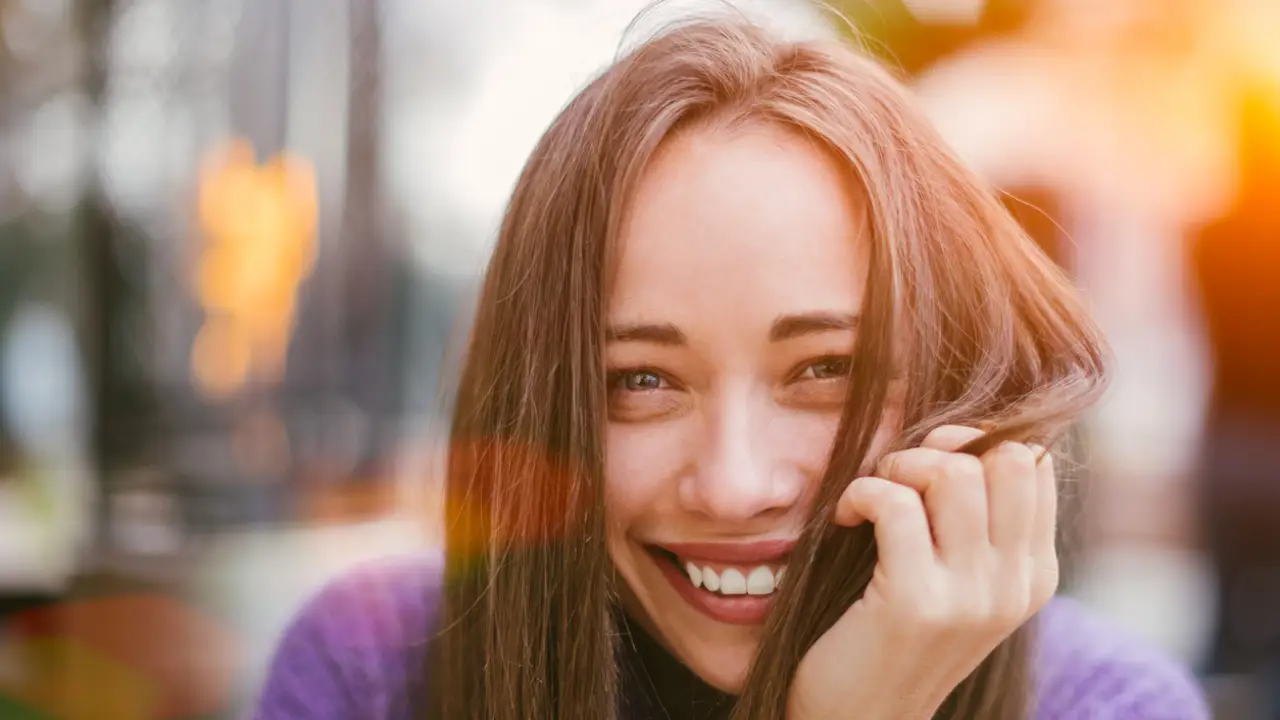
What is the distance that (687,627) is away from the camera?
2.15 feet

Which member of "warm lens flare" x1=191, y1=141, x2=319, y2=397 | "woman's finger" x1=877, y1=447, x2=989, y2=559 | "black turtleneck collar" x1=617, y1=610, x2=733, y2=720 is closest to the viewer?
"woman's finger" x1=877, y1=447, x2=989, y2=559

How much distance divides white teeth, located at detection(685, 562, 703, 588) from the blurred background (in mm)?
261

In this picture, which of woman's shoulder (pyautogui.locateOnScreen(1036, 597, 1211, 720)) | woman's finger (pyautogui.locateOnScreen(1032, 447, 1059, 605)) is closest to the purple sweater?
woman's shoulder (pyautogui.locateOnScreen(1036, 597, 1211, 720))

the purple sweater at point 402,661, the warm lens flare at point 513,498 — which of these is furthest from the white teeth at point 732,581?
the purple sweater at point 402,661

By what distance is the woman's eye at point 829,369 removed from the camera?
599mm

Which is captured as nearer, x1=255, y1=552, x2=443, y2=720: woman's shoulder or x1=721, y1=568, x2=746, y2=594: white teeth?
x1=721, y1=568, x2=746, y2=594: white teeth

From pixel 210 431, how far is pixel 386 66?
0.48m

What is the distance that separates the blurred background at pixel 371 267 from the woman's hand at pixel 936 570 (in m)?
0.19

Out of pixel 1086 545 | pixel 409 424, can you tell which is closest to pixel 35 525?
pixel 409 424

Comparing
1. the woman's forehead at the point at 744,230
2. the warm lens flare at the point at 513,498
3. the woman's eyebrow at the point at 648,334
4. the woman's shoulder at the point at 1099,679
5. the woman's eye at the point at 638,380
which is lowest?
the woman's shoulder at the point at 1099,679

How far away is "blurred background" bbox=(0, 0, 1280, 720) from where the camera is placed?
28.3 inches

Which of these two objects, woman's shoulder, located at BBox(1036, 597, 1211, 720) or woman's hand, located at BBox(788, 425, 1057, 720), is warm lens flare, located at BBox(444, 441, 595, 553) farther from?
woman's shoulder, located at BBox(1036, 597, 1211, 720)

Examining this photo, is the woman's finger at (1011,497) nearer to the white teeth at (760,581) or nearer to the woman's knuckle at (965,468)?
the woman's knuckle at (965,468)

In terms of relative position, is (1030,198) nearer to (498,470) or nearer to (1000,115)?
(1000,115)
